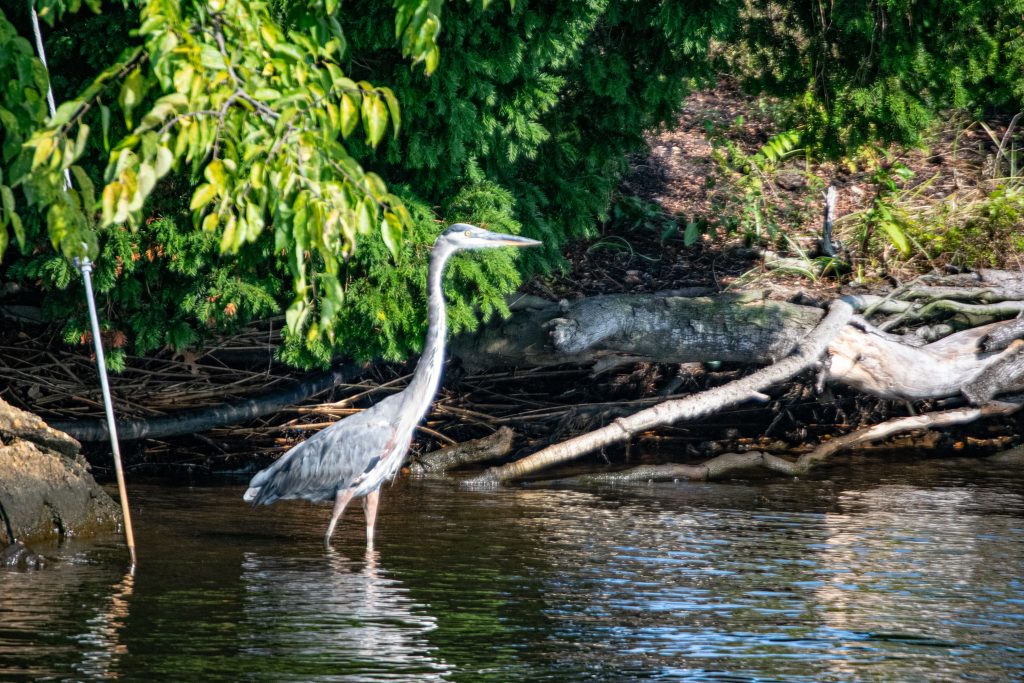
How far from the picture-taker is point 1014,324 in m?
11.1

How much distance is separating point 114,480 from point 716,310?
5345mm

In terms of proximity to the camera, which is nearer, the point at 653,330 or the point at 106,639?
the point at 106,639

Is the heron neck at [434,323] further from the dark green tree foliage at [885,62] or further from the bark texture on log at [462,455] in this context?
the dark green tree foliage at [885,62]

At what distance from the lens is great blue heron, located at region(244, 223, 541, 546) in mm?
8578

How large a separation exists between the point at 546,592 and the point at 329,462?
2.54 m

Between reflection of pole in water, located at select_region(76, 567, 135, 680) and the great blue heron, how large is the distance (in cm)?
217

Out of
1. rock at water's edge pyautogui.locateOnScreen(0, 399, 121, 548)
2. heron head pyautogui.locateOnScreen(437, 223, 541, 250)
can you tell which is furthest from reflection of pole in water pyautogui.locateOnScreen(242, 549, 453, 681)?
heron head pyautogui.locateOnScreen(437, 223, 541, 250)

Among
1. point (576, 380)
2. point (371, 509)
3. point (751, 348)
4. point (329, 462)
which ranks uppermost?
point (751, 348)

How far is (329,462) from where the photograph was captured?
8789 millimetres

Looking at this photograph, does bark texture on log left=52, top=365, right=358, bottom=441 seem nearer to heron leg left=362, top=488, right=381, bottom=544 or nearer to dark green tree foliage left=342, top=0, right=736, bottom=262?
dark green tree foliage left=342, top=0, right=736, bottom=262

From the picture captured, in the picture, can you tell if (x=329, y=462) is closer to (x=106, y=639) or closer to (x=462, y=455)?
(x=462, y=455)

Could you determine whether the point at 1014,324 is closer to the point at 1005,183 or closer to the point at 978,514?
the point at 978,514

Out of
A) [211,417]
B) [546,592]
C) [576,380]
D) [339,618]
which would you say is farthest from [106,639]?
[576,380]

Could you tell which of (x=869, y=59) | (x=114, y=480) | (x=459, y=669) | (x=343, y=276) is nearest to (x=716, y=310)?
(x=869, y=59)
